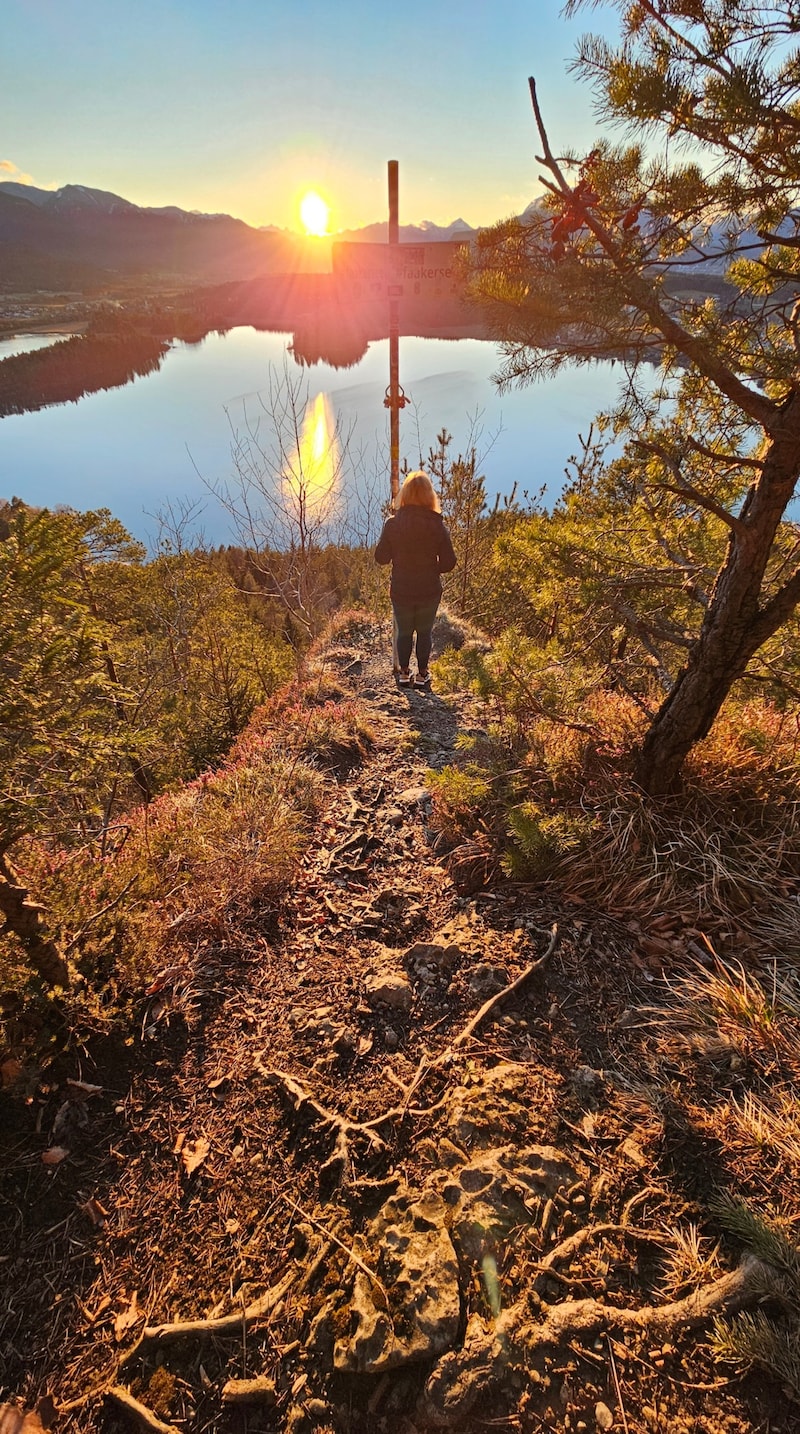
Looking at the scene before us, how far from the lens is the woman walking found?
14.4 feet

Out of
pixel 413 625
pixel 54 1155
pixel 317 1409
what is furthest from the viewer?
pixel 413 625

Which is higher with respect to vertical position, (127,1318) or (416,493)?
(416,493)

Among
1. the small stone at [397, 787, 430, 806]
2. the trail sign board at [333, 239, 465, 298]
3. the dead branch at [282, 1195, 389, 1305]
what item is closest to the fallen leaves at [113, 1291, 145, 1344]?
the dead branch at [282, 1195, 389, 1305]

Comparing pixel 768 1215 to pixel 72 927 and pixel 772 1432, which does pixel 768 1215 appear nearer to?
pixel 772 1432

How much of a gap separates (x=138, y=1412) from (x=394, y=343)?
25.4 feet

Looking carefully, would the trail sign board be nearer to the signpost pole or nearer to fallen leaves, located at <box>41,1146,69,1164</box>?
the signpost pole

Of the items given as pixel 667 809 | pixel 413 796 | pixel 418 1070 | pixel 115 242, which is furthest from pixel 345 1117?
pixel 115 242

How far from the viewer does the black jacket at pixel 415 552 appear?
4.38 m

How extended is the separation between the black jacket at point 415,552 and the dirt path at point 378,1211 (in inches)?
114

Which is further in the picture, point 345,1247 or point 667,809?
point 667,809

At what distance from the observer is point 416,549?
445 cm

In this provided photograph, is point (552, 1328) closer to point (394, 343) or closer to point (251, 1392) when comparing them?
point (251, 1392)

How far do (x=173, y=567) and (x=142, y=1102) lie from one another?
463 inches

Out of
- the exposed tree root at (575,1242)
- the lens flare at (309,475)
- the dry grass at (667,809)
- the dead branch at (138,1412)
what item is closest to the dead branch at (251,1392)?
the dead branch at (138,1412)
